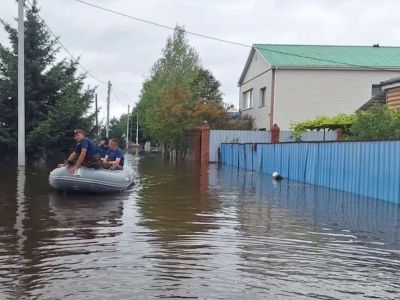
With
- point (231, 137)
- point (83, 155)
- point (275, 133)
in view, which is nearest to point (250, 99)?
point (231, 137)

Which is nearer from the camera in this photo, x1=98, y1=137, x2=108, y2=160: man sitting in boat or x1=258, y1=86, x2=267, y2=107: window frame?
x1=98, y1=137, x2=108, y2=160: man sitting in boat

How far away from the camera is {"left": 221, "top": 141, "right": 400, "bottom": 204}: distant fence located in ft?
45.2

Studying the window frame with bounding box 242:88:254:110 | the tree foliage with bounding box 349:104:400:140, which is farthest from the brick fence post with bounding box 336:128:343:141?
the window frame with bounding box 242:88:254:110

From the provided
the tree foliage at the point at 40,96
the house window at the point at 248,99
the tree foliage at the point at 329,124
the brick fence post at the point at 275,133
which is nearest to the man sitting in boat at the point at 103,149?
the tree foliage at the point at 40,96

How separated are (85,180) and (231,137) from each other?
860 inches

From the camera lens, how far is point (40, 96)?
29750 millimetres

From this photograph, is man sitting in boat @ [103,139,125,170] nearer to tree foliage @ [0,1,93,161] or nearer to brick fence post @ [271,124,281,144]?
tree foliage @ [0,1,93,161]

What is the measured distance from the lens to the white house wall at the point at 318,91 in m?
35.9

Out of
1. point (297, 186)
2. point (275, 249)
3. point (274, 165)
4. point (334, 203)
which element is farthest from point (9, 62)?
point (275, 249)

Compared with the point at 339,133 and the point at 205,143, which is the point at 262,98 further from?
the point at 339,133

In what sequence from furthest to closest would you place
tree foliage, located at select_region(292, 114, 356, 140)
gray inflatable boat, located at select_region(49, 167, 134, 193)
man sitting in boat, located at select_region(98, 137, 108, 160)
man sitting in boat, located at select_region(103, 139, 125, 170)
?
tree foliage, located at select_region(292, 114, 356, 140), man sitting in boat, located at select_region(98, 137, 108, 160), man sitting in boat, located at select_region(103, 139, 125, 170), gray inflatable boat, located at select_region(49, 167, 134, 193)

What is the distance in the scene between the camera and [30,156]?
2930 cm

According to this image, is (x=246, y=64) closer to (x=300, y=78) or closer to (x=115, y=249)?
(x=300, y=78)

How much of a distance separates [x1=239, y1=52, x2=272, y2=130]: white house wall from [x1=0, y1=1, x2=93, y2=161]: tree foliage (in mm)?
12129
